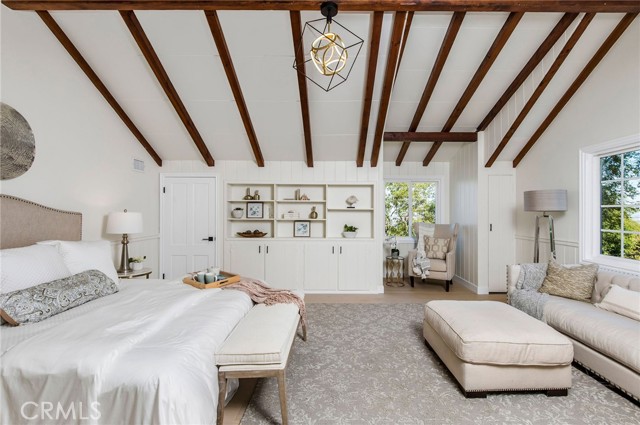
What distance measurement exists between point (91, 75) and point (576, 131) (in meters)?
5.56

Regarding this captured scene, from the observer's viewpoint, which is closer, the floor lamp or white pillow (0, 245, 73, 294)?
white pillow (0, 245, 73, 294)

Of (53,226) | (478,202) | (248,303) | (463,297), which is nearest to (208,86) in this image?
(53,226)

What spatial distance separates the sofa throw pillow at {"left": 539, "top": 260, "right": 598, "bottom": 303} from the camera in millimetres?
2945

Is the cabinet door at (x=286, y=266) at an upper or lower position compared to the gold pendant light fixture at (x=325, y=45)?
lower

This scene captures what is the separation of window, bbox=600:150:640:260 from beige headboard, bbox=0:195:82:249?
5.64 m

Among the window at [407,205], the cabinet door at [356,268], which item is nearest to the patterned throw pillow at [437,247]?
the window at [407,205]

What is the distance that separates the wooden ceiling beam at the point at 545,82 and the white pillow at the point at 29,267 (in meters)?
5.03

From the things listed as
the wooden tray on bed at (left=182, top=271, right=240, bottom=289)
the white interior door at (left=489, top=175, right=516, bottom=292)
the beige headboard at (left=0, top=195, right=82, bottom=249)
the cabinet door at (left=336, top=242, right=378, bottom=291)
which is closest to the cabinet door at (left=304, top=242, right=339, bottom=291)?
the cabinet door at (left=336, top=242, right=378, bottom=291)

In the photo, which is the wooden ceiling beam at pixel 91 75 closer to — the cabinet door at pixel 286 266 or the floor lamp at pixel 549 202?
the cabinet door at pixel 286 266

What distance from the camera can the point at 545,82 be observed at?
3.54m

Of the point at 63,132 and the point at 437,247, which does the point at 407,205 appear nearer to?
the point at 437,247

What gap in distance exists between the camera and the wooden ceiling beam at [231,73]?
2.90 metres

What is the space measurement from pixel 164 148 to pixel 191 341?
3925 millimetres

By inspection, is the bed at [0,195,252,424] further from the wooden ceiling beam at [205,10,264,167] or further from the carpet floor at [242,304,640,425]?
the wooden ceiling beam at [205,10,264,167]
